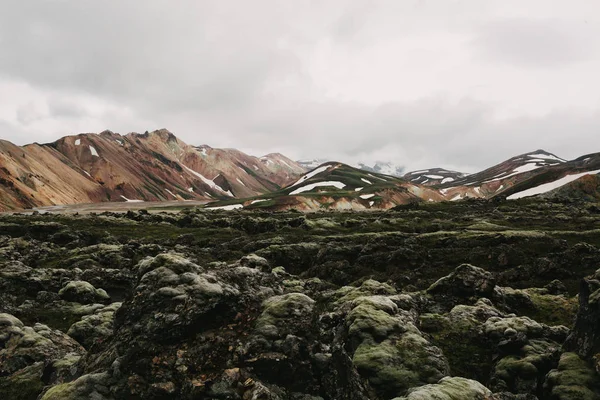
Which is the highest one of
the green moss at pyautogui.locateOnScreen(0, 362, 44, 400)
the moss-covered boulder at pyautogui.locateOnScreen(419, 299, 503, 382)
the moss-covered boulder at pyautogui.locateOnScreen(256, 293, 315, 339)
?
the moss-covered boulder at pyautogui.locateOnScreen(256, 293, 315, 339)

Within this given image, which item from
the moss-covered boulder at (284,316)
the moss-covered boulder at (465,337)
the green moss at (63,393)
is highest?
the moss-covered boulder at (284,316)

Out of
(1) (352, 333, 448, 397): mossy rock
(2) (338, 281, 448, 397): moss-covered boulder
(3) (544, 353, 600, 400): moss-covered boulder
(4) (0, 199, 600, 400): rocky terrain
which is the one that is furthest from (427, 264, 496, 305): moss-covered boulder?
(3) (544, 353, 600, 400): moss-covered boulder

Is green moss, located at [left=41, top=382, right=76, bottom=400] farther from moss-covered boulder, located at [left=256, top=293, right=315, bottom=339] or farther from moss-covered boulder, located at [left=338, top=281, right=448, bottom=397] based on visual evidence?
moss-covered boulder, located at [left=338, top=281, right=448, bottom=397]

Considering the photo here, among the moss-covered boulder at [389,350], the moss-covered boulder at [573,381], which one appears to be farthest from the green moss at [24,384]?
the moss-covered boulder at [573,381]

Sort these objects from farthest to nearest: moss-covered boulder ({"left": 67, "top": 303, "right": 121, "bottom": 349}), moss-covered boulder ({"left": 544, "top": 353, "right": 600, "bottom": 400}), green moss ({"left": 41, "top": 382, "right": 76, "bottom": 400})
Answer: moss-covered boulder ({"left": 67, "top": 303, "right": 121, "bottom": 349})
moss-covered boulder ({"left": 544, "top": 353, "right": 600, "bottom": 400})
green moss ({"left": 41, "top": 382, "right": 76, "bottom": 400})

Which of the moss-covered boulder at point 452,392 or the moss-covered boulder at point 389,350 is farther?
the moss-covered boulder at point 389,350

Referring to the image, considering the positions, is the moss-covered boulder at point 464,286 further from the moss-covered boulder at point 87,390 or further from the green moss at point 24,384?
the green moss at point 24,384

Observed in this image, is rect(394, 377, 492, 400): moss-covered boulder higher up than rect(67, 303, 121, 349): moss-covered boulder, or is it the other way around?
rect(67, 303, 121, 349): moss-covered boulder

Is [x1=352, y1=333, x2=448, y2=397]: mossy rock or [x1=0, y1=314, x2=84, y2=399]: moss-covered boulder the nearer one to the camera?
[x1=352, y1=333, x2=448, y2=397]: mossy rock

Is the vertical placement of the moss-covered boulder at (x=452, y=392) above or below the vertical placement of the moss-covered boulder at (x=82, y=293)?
below

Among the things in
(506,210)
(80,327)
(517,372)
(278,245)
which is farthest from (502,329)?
(506,210)

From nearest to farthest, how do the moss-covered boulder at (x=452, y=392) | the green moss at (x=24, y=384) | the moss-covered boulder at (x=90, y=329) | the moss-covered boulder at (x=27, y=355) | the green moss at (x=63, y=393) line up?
Result: the moss-covered boulder at (x=452, y=392), the green moss at (x=63, y=393), the green moss at (x=24, y=384), the moss-covered boulder at (x=27, y=355), the moss-covered boulder at (x=90, y=329)

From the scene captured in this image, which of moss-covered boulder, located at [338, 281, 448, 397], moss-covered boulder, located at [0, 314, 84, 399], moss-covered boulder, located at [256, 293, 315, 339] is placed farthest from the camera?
moss-covered boulder, located at [0, 314, 84, 399]

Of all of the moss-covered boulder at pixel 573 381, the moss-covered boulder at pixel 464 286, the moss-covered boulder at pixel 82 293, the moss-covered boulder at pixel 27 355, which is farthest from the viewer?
the moss-covered boulder at pixel 82 293
